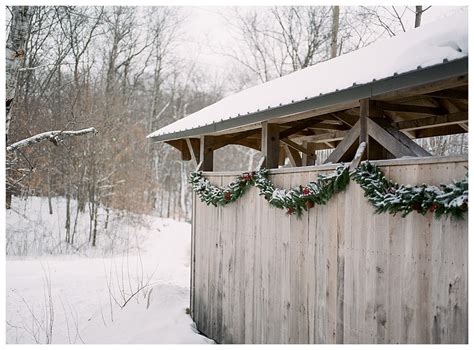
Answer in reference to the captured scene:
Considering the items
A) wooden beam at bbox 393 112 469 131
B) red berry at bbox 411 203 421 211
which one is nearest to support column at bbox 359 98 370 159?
red berry at bbox 411 203 421 211

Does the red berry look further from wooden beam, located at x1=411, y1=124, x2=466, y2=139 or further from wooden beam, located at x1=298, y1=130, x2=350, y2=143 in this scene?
wooden beam, located at x1=411, y1=124, x2=466, y2=139

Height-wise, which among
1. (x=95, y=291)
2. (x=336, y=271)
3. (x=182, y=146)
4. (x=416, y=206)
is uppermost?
(x=182, y=146)

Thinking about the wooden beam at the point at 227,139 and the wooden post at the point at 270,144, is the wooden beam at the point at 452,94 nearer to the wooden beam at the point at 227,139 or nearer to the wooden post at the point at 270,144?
the wooden post at the point at 270,144

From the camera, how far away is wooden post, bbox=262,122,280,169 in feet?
15.1

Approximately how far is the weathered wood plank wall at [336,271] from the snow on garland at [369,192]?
98 millimetres

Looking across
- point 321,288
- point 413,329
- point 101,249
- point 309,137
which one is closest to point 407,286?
point 413,329

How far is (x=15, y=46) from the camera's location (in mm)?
5145

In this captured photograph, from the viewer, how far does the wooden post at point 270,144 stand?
4.60 metres

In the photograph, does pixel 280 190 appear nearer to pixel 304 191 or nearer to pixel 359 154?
pixel 304 191

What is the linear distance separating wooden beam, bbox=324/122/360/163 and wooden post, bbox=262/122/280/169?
33.4 inches

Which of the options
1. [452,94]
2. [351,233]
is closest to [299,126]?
[351,233]

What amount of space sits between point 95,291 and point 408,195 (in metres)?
6.58

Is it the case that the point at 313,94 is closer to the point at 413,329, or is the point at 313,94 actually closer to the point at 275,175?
the point at 275,175

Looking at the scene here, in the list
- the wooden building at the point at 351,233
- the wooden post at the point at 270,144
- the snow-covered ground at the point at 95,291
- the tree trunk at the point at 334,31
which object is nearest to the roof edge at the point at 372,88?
the wooden building at the point at 351,233
